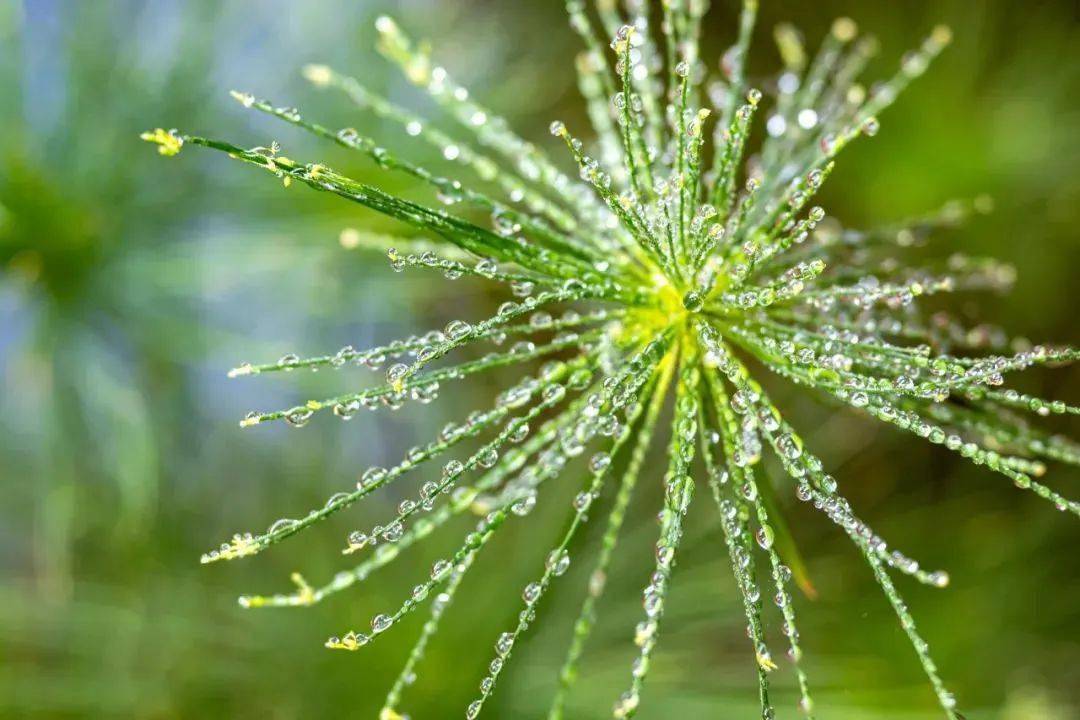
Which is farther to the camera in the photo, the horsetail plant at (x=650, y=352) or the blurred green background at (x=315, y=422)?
the blurred green background at (x=315, y=422)

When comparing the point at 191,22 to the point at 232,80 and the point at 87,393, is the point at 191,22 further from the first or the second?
the point at 87,393

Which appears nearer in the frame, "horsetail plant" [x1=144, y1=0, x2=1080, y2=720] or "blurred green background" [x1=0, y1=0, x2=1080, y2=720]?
"horsetail plant" [x1=144, y1=0, x2=1080, y2=720]

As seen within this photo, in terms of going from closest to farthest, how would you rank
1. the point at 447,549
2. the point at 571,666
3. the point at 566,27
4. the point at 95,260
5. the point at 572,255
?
the point at 571,666, the point at 572,255, the point at 95,260, the point at 447,549, the point at 566,27

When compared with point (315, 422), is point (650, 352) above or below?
below

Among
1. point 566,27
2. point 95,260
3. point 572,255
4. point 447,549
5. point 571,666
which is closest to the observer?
point 571,666

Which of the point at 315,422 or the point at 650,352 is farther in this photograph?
the point at 315,422

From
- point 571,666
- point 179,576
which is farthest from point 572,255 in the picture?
point 179,576

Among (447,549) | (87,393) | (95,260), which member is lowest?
(447,549)

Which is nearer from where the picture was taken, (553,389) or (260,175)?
(553,389)
